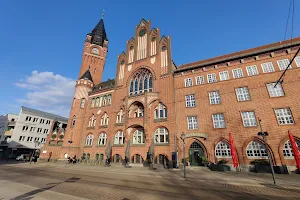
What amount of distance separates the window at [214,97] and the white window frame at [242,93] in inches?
92.0

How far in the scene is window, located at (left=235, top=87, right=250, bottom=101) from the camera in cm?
1958

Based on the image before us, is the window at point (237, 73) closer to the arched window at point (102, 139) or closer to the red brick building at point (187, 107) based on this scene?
the red brick building at point (187, 107)

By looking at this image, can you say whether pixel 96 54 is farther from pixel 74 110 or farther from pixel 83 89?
pixel 74 110

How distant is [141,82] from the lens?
1097 inches

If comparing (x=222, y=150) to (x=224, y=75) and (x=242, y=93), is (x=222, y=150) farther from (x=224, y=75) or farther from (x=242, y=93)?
(x=224, y=75)

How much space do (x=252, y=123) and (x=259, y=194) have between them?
39.3 ft

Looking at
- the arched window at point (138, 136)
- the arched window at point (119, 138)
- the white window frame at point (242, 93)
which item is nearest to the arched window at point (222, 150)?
the white window frame at point (242, 93)

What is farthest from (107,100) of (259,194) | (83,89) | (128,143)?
(259,194)

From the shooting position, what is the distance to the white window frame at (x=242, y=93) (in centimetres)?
1958

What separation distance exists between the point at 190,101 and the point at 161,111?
16.4 feet

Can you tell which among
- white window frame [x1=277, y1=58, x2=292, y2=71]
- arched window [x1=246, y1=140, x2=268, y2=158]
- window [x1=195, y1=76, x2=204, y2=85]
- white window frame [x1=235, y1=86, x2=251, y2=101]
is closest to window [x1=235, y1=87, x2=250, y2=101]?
white window frame [x1=235, y1=86, x2=251, y2=101]

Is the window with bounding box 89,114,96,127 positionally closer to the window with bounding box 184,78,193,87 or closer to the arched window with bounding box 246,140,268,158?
the window with bounding box 184,78,193,87

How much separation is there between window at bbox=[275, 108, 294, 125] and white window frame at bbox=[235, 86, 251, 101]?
352 cm

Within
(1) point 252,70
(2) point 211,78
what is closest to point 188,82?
(2) point 211,78
